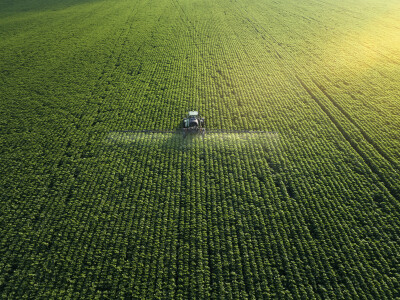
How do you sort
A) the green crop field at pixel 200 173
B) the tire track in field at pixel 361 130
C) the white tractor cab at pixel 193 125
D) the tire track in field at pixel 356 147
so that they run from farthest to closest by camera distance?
the white tractor cab at pixel 193 125 → the tire track in field at pixel 361 130 → the tire track in field at pixel 356 147 → the green crop field at pixel 200 173

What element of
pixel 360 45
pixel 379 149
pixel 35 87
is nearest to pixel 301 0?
pixel 360 45

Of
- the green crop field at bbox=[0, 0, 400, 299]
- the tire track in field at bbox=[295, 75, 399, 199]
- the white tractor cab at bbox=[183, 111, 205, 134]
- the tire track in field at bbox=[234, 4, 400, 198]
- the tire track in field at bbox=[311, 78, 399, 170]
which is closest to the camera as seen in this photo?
the green crop field at bbox=[0, 0, 400, 299]

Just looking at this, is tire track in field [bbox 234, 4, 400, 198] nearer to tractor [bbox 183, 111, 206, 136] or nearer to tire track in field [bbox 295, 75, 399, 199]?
tire track in field [bbox 295, 75, 399, 199]

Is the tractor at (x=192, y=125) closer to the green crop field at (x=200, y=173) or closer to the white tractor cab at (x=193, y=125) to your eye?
the white tractor cab at (x=193, y=125)

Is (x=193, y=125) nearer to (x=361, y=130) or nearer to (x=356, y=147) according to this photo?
(x=356, y=147)

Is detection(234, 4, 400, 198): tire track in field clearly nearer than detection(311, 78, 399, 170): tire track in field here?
Yes

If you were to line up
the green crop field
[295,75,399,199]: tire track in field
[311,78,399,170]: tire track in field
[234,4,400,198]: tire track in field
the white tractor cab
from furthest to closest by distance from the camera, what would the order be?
the white tractor cab < [311,78,399,170]: tire track in field < [234,4,400,198]: tire track in field < [295,75,399,199]: tire track in field < the green crop field

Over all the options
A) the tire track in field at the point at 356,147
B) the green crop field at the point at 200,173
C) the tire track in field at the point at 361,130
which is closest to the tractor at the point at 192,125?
the green crop field at the point at 200,173

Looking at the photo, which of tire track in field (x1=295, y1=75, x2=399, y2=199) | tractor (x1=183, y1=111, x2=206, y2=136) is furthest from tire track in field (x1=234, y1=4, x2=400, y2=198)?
tractor (x1=183, y1=111, x2=206, y2=136)
